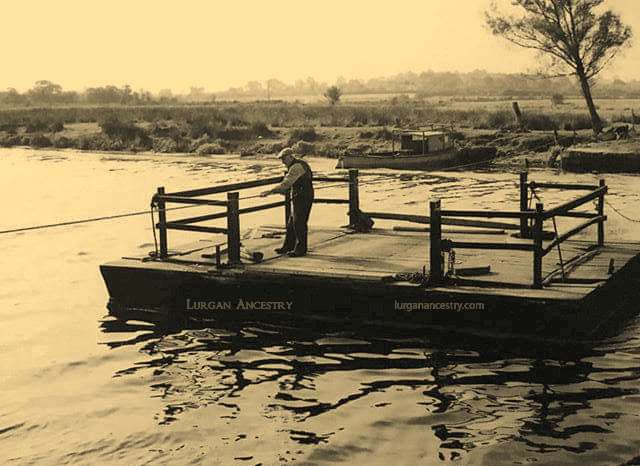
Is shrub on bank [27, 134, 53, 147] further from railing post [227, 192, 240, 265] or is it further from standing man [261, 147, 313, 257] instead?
railing post [227, 192, 240, 265]

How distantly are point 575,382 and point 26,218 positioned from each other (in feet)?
65.5

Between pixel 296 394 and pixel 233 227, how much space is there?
3.47 meters

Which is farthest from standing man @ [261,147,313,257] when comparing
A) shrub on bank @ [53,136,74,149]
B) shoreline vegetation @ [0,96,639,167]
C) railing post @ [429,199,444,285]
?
shrub on bank @ [53,136,74,149]

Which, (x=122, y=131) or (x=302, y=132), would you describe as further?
(x=122, y=131)

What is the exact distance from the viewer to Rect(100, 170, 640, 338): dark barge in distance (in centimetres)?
1145

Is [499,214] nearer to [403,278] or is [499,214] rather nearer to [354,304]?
[403,278]

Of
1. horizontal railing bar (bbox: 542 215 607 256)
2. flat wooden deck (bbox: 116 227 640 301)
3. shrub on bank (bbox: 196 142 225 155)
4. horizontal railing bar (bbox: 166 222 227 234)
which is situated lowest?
flat wooden deck (bbox: 116 227 640 301)

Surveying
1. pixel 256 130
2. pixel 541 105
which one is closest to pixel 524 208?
pixel 256 130

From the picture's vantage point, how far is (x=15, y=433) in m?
9.64

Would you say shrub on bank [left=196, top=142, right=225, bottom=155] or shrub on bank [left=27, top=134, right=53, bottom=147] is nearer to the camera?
shrub on bank [left=196, top=142, right=225, bottom=155]

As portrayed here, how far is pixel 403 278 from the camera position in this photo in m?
12.1

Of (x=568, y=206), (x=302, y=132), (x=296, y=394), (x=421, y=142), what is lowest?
(x=296, y=394)

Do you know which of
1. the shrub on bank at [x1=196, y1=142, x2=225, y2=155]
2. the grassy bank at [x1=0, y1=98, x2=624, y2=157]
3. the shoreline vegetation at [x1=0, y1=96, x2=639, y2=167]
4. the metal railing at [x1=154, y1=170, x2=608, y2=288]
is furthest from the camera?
the shrub on bank at [x1=196, y1=142, x2=225, y2=155]

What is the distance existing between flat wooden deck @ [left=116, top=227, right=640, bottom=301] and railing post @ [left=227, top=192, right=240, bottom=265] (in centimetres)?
23
